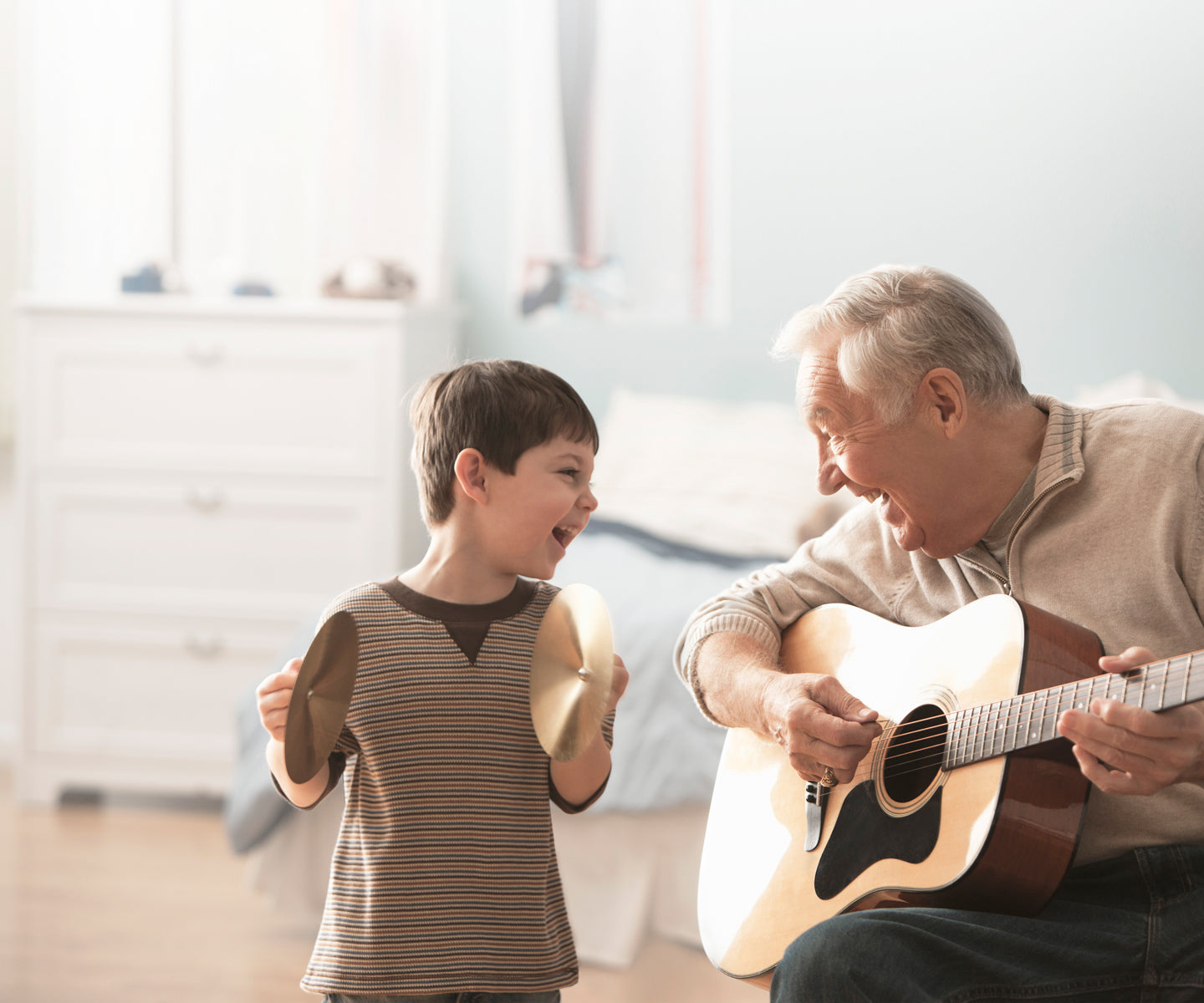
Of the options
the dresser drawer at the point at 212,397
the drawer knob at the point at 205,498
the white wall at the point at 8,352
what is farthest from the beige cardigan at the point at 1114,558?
the white wall at the point at 8,352

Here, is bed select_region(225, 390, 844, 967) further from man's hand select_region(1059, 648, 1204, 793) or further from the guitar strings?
man's hand select_region(1059, 648, 1204, 793)

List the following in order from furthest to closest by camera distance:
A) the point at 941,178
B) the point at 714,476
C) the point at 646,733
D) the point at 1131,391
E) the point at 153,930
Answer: the point at 941,178, the point at 714,476, the point at 1131,391, the point at 153,930, the point at 646,733

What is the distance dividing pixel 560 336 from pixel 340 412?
2.26ft

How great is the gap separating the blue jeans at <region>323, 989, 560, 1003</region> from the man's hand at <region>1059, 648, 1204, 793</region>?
472 mm

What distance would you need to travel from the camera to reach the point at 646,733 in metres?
2.13

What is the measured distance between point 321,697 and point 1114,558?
69 centimetres

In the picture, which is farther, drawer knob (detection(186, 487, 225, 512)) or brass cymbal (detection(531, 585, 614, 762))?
drawer knob (detection(186, 487, 225, 512))

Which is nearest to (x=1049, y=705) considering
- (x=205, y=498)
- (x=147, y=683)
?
(x=205, y=498)

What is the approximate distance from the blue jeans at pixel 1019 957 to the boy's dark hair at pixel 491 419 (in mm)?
465

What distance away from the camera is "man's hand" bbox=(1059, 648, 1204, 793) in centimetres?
91

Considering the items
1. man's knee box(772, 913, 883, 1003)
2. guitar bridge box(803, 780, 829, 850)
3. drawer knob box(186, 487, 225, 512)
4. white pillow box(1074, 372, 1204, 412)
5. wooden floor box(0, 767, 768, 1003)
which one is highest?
white pillow box(1074, 372, 1204, 412)

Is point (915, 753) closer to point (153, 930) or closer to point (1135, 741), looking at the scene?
point (1135, 741)

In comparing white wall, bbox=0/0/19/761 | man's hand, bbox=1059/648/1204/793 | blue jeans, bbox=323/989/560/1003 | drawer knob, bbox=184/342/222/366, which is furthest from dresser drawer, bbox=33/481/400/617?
man's hand, bbox=1059/648/1204/793

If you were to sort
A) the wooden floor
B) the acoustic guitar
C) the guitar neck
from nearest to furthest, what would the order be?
the guitar neck
the acoustic guitar
the wooden floor
